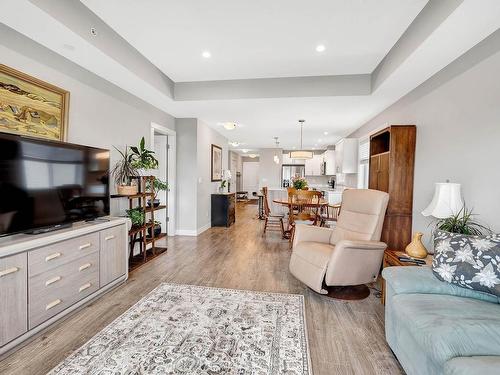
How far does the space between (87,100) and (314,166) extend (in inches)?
319

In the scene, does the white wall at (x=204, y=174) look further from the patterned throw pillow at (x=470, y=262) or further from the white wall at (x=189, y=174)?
the patterned throw pillow at (x=470, y=262)

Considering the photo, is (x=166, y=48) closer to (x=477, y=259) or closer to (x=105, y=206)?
(x=105, y=206)

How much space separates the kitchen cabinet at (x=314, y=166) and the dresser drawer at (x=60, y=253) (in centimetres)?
830

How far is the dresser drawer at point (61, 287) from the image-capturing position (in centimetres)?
192

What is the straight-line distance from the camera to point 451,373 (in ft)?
3.53

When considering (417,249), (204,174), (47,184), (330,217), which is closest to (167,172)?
(204,174)

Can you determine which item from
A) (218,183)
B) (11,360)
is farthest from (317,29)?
(218,183)

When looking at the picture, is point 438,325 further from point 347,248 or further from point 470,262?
point 347,248

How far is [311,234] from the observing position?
10.5ft

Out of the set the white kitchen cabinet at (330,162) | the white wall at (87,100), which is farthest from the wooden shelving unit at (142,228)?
the white kitchen cabinet at (330,162)

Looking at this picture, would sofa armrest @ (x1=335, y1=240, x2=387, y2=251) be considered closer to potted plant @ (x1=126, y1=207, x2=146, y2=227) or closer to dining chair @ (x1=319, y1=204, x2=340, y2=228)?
dining chair @ (x1=319, y1=204, x2=340, y2=228)

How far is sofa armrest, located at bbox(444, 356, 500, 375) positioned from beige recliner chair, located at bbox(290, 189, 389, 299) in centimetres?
138

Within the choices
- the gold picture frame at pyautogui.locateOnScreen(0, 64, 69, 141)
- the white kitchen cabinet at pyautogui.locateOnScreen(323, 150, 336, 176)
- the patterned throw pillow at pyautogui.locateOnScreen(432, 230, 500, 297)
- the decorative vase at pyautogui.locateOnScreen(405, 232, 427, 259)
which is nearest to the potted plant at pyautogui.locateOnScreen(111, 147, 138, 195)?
the gold picture frame at pyautogui.locateOnScreen(0, 64, 69, 141)

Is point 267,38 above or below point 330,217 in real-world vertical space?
above
